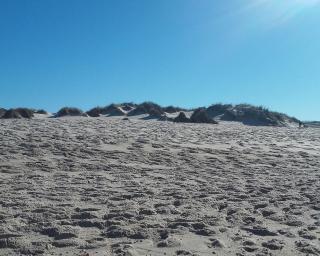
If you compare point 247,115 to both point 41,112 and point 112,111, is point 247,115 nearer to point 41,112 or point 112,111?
point 112,111

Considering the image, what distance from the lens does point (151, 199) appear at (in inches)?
296

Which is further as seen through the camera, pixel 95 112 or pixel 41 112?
pixel 41 112

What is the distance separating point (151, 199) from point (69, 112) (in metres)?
20.3

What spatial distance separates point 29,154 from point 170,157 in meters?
3.23

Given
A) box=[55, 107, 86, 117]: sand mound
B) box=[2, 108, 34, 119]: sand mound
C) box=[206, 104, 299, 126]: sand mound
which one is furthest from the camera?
box=[206, 104, 299, 126]: sand mound

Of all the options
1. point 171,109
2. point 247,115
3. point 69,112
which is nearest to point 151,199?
point 69,112

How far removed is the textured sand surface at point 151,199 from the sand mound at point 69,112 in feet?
42.5

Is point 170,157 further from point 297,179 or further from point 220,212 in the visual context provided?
point 220,212

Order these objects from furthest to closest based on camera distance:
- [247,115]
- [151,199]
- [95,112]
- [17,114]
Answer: [247,115]
[95,112]
[17,114]
[151,199]

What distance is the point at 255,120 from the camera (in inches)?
1196

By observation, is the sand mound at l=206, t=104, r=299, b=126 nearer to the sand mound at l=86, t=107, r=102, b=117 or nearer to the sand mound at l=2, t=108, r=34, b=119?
the sand mound at l=86, t=107, r=102, b=117

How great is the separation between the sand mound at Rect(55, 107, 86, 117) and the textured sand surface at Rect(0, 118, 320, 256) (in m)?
13.0

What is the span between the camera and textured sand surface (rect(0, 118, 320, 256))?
5.41 meters

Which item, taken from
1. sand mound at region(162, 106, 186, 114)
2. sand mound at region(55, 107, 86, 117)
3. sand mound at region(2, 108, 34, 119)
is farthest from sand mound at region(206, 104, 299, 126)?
sand mound at region(2, 108, 34, 119)
